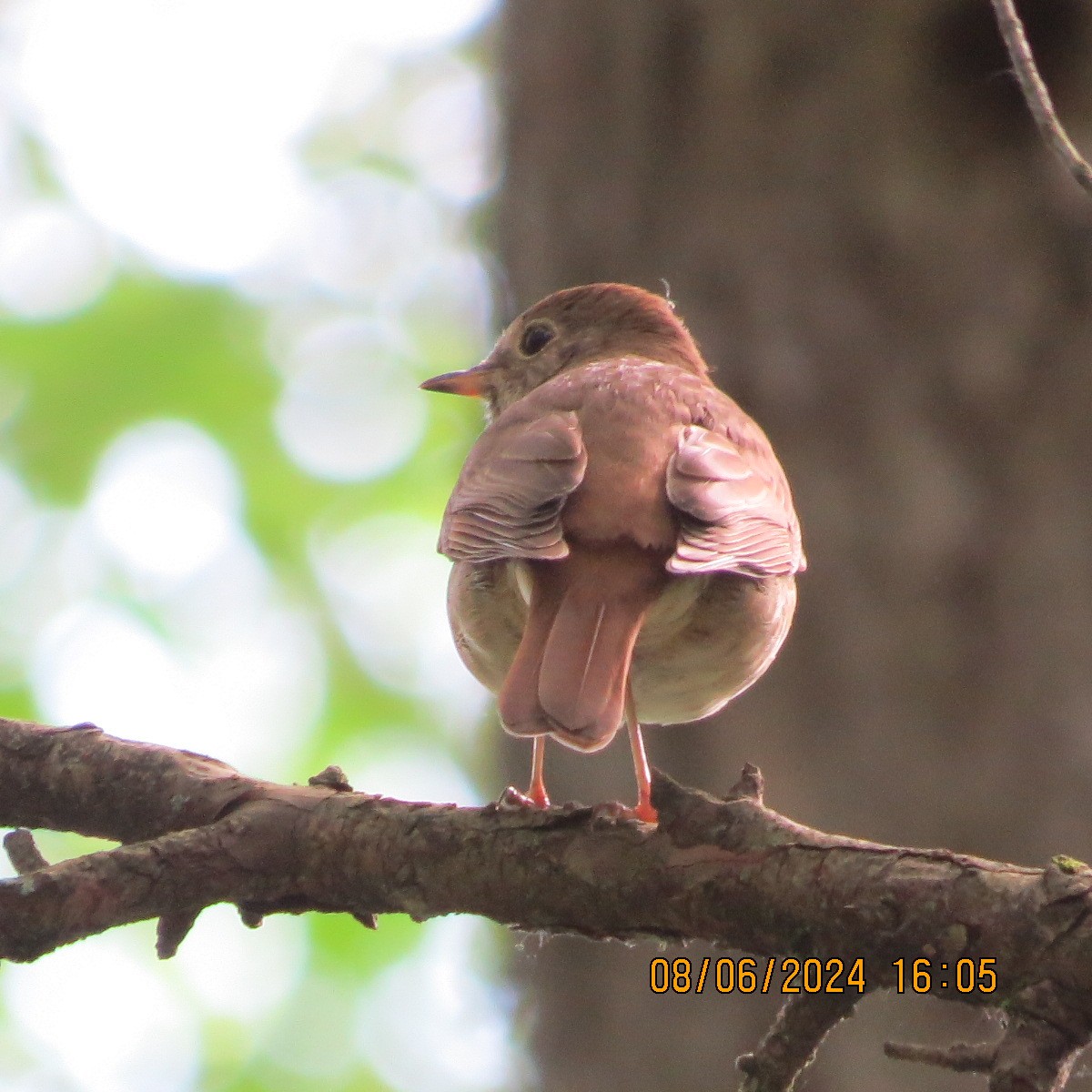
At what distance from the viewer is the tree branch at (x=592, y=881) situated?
2.50m

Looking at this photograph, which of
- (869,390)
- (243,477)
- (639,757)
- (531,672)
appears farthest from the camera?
(243,477)

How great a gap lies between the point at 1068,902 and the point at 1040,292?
11.2 ft

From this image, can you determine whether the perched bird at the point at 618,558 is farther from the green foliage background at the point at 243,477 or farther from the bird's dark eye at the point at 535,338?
the green foliage background at the point at 243,477

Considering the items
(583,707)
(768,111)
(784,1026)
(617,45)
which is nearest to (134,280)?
(617,45)

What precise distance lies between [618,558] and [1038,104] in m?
1.44

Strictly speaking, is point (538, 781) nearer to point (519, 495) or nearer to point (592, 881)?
point (519, 495)

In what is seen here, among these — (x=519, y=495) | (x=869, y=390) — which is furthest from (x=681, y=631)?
(x=869, y=390)

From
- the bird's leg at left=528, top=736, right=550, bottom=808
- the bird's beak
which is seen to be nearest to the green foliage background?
the bird's beak

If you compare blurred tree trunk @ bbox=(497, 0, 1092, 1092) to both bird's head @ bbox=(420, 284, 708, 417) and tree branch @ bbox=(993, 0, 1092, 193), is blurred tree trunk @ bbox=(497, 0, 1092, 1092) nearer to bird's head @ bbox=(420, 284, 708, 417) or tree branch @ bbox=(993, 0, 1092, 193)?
bird's head @ bbox=(420, 284, 708, 417)

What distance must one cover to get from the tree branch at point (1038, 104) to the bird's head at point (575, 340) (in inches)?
102

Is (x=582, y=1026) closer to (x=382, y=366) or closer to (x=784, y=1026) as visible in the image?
(x=784, y=1026)

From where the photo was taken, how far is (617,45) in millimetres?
6242

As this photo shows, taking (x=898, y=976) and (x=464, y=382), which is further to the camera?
(x=464, y=382)

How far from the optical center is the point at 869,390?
5.39m
